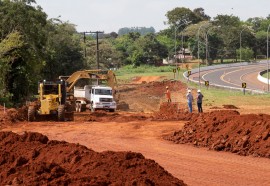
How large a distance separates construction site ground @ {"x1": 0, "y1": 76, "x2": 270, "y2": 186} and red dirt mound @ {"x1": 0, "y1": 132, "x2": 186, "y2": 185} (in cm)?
2

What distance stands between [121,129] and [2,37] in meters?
27.3

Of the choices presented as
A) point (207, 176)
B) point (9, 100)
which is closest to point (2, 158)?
point (207, 176)

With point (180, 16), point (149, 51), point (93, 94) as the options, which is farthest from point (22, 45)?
point (180, 16)

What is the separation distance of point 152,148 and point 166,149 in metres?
Result: 0.64

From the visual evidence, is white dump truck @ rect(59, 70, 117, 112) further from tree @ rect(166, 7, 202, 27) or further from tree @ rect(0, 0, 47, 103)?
tree @ rect(166, 7, 202, 27)

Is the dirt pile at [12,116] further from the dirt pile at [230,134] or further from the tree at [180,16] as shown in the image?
the tree at [180,16]

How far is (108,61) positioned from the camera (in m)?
124

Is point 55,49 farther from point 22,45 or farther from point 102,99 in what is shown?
point 102,99

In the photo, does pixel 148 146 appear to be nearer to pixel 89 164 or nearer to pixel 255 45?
pixel 89 164

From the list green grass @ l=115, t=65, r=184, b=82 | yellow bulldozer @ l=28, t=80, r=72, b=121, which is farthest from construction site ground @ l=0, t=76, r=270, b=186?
green grass @ l=115, t=65, r=184, b=82

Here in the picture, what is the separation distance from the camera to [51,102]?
111 feet

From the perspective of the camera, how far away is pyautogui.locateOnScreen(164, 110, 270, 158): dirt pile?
21719mm

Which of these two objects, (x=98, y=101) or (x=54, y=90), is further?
(x=98, y=101)

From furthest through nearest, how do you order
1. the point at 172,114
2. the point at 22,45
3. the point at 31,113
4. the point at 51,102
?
the point at 22,45
the point at 172,114
the point at 31,113
the point at 51,102
